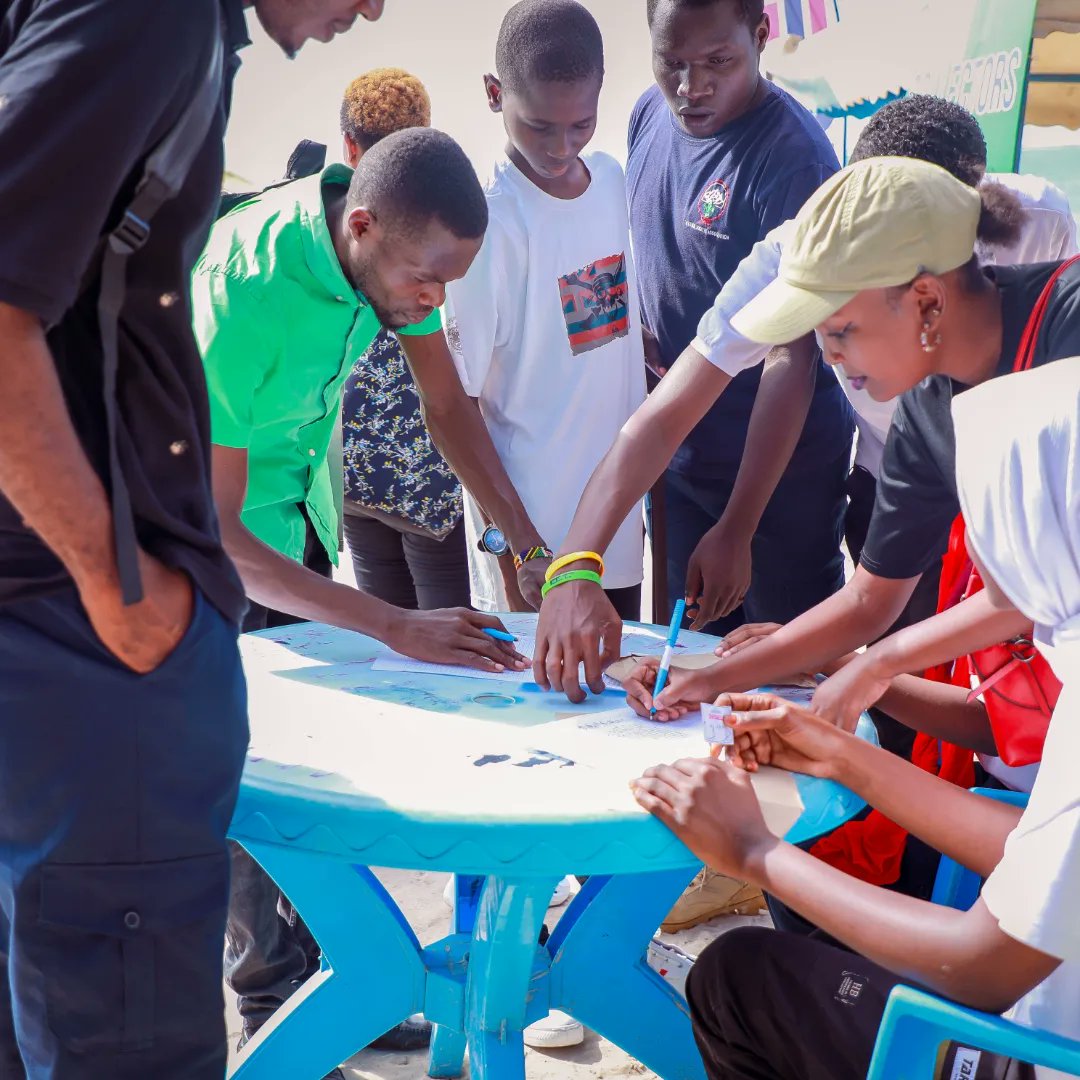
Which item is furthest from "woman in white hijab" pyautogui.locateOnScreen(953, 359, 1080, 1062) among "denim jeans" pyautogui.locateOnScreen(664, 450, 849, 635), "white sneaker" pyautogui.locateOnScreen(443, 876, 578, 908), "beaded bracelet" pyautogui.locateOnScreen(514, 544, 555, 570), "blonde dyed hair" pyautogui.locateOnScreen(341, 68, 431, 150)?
"blonde dyed hair" pyautogui.locateOnScreen(341, 68, 431, 150)

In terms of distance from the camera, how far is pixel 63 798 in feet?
3.44

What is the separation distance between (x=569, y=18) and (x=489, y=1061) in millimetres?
2022

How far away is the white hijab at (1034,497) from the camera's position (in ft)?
3.74

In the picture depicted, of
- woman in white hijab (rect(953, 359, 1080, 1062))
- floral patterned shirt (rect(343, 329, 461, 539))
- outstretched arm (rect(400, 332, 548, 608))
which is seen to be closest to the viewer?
woman in white hijab (rect(953, 359, 1080, 1062))

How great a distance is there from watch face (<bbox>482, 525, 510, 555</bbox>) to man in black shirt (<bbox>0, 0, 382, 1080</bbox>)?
137 cm

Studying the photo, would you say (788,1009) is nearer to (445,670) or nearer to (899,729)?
(445,670)

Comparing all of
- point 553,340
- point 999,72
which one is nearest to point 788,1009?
point 553,340

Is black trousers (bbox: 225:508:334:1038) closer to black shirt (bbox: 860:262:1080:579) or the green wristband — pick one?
the green wristband

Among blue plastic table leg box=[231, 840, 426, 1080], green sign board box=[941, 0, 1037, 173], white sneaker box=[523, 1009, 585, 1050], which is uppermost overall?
green sign board box=[941, 0, 1037, 173]

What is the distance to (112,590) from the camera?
1015 millimetres

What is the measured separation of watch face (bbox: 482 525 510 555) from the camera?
2514mm

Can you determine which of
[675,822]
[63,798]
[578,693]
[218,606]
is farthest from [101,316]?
[578,693]

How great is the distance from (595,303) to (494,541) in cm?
57

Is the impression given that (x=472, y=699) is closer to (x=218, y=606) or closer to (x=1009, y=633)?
(x=218, y=606)
